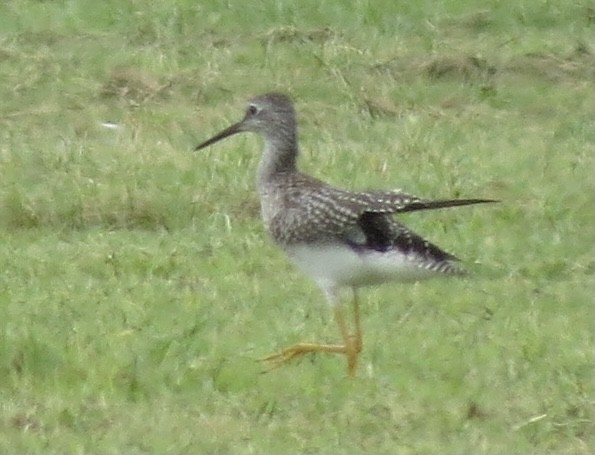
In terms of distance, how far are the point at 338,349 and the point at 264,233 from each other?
2.21 meters

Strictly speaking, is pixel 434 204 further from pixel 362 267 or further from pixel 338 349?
pixel 338 349

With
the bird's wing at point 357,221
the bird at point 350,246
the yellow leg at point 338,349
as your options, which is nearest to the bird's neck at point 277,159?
the bird at point 350,246

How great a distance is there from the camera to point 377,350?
8633 mm

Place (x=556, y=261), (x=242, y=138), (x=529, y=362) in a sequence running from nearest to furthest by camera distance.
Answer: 1. (x=529, y=362)
2. (x=556, y=261)
3. (x=242, y=138)

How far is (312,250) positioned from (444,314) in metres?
0.87

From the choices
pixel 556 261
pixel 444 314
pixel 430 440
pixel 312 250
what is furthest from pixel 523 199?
pixel 430 440

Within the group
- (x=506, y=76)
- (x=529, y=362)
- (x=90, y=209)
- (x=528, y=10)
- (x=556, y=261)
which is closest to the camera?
(x=529, y=362)

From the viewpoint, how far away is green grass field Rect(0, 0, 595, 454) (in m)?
7.80

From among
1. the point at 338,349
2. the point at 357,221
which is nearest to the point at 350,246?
the point at 357,221

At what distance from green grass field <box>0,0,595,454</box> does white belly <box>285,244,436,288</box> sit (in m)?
0.31

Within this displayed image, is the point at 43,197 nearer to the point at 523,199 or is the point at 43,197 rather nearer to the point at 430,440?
the point at 523,199

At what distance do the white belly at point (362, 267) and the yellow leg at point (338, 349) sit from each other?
15 centimetres

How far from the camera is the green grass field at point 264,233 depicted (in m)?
7.80

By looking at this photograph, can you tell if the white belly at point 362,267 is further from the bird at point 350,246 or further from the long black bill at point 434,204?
the long black bill at point 434,204
